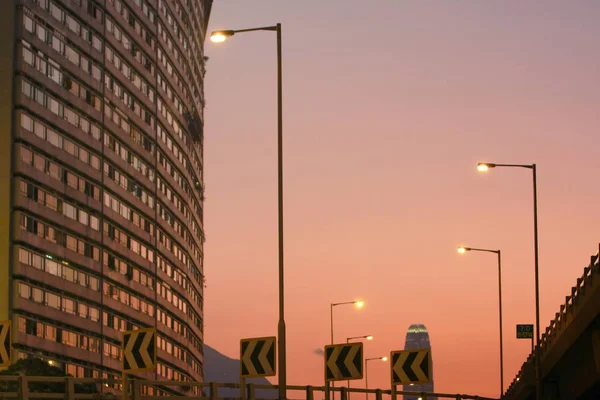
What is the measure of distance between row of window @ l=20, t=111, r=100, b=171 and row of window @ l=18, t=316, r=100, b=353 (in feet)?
55.2

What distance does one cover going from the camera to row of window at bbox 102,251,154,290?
12162 centimetres

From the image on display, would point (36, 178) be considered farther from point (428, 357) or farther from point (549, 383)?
point (428, 357)

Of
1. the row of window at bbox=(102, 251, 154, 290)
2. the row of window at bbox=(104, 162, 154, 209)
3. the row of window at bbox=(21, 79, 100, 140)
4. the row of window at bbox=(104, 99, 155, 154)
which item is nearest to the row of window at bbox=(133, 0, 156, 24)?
the row of window at bbox=(104, 99, 155, 154)

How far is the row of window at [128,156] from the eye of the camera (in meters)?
124

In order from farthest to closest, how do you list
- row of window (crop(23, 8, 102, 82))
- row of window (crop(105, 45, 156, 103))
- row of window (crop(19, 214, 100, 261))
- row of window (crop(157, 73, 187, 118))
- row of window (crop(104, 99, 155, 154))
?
row of window (crop(157, 73, 187, 118)) → row of window (crop(105, 45, 156, 103)) → row of window (crop(104, 99, 155, 154)) → row of window (crop(23, 8, 102, 82)) → row of window (crop(19, 214, 100, 261))

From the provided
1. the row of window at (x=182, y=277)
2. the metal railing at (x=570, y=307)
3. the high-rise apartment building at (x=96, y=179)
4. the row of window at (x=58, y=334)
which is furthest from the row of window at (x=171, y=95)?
the metal railing at (x=570, y=307)

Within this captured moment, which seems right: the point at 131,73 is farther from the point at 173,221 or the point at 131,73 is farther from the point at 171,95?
the point at 173,221

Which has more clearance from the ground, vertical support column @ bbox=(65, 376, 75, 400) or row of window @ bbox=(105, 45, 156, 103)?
row of window @ bbox=(105, 45, 156, 103)

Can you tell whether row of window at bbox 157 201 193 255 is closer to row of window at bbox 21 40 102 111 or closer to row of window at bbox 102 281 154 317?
row of window at bbox 102 281 154 317

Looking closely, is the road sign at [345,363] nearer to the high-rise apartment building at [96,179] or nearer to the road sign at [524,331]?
the road sign at [524,331]

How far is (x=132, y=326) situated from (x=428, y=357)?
10204cm

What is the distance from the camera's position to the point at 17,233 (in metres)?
103

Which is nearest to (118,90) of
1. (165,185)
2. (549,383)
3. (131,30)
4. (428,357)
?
(131,30)

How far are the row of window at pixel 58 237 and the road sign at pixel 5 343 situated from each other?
7974cm
